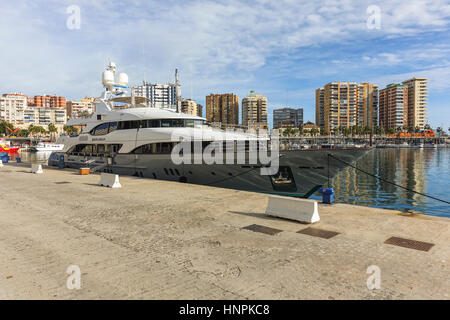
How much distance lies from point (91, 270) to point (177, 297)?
1.78 m

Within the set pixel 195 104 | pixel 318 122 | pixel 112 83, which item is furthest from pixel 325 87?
pixel 112 83

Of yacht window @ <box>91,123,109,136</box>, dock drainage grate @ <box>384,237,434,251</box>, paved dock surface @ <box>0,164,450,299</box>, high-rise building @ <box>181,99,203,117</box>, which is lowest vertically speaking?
paved dock surface @ <box>0,164,450,299</box>

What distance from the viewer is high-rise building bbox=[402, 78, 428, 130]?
15550 cm

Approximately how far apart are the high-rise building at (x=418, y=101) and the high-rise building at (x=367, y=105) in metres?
18.5

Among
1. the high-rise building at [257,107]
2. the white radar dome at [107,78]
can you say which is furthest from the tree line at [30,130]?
the white radar dome at [107,78]

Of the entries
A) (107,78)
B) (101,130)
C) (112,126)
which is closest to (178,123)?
(112,126)

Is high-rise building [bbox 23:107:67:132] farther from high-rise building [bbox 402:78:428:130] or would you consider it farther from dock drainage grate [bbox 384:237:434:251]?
high-rise building [bbox 402:78:428:130]

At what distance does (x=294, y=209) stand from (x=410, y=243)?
2697 millimetres

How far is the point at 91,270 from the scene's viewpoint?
15.2 ft

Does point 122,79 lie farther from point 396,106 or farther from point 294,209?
point 396,106

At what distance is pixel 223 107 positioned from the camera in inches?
6319

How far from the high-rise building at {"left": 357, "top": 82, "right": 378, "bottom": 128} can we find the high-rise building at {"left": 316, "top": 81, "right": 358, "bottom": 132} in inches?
292

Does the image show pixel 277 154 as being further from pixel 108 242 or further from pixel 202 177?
pixel 108 242

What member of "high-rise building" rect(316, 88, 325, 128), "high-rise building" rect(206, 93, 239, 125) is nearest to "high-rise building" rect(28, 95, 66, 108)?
"high-rise building" rect(206, 93, 239, 125)
